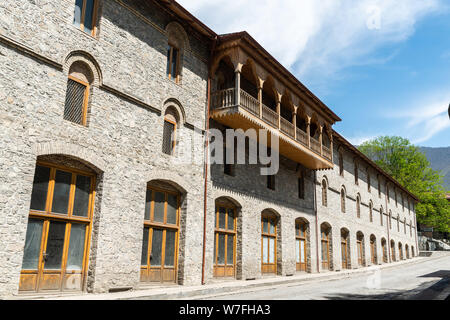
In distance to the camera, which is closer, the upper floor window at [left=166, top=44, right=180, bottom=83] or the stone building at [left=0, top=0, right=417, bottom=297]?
the stone building at [left=0, top=0, right=417, bottom=297]

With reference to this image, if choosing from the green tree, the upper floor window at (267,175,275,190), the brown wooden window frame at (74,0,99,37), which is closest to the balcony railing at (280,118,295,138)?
the upper floor window at (267,175,275,190)

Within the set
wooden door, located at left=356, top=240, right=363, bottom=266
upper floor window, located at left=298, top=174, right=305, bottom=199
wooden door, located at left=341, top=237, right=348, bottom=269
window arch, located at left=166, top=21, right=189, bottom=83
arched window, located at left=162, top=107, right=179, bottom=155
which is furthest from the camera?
wooden door, located at left=356, top=240, right=363, bottom=266

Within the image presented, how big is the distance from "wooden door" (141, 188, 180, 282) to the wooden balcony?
3.81m

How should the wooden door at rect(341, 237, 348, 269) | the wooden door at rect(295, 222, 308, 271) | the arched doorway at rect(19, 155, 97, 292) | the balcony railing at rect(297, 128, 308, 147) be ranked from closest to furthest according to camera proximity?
the arched doorway at rect(19, 155, 97, 292), the balcony railing at rect(297, 128, 308, 147), the wooden door at rect(295, 222, 308, 271), the wooden door at rect(341, 237, 348, 269)

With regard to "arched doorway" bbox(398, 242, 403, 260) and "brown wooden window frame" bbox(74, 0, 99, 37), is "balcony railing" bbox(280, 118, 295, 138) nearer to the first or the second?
"brown wooden window frame" bbox(74, 0, 99, 37)

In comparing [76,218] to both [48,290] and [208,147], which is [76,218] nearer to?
[48,290]

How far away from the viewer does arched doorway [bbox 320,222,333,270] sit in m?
24.0

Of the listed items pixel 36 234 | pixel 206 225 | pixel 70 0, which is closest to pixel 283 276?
pixel 206 225

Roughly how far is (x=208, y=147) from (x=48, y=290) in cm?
760

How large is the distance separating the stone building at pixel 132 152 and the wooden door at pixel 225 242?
6 cm

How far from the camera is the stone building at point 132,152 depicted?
9.20 meters

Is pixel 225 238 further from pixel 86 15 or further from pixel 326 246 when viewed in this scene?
pixel 326 246

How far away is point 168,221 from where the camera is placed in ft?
43.8

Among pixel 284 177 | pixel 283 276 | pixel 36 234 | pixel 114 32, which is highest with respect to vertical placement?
pixel 114 32
